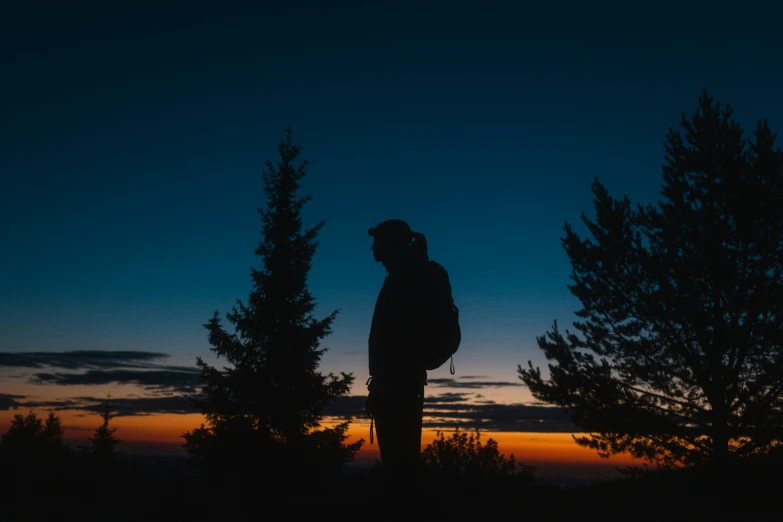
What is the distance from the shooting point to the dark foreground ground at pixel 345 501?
7113mm

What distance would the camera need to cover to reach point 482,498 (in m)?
8.62

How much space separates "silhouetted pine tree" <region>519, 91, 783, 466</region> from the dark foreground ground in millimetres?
3636

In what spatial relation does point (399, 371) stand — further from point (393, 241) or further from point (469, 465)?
point (469, 465)

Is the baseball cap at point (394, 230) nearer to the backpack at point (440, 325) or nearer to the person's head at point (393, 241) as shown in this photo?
the person's head at point (393, 241)

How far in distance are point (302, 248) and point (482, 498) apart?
14.0 m

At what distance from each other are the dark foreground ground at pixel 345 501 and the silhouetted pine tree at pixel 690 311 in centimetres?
364

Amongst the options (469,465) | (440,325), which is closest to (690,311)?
(469,465)

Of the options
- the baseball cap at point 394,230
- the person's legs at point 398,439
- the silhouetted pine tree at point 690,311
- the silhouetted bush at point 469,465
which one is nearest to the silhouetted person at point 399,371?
the person's legs at point 398,439

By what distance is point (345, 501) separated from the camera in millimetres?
7742

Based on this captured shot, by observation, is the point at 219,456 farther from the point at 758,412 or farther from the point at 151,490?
the point at 758,412

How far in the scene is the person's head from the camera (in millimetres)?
5180

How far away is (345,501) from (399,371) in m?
3.63

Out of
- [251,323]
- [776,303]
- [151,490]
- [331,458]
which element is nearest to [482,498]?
[151,490]

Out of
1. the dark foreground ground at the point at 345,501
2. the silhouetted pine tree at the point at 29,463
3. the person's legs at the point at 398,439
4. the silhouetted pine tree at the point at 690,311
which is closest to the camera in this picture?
the person's legs at the point at 398,439
